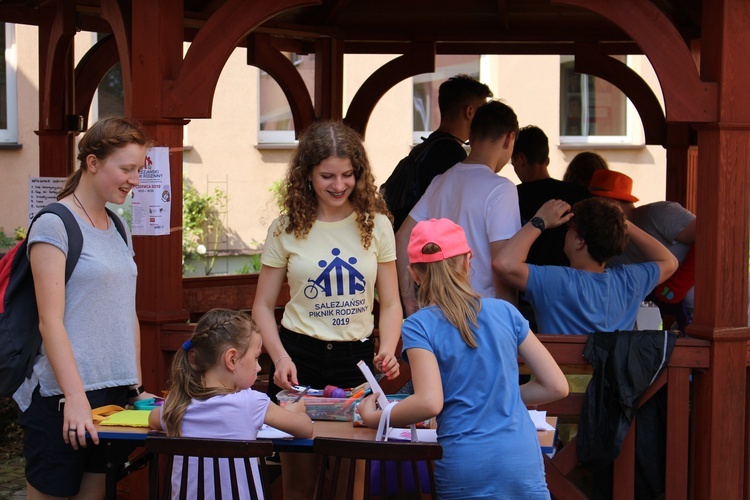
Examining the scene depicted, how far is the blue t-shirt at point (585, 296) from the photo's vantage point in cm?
495

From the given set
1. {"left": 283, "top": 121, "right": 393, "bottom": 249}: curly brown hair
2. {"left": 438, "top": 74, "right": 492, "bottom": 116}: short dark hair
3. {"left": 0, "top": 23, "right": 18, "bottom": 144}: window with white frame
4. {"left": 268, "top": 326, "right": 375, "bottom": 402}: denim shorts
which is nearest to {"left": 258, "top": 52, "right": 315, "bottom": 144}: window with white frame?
{"left": 0, "top": 23, "right": 18, "bottom": 144}: window with white frame

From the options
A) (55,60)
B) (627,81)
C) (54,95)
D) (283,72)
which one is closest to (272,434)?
(55,60)

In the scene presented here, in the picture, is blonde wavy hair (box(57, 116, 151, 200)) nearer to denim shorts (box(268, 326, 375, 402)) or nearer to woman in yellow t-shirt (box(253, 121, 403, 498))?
woman in yellow t-shirt (box(253, 121, 403, 498))

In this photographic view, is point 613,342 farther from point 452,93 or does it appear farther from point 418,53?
point 418,53

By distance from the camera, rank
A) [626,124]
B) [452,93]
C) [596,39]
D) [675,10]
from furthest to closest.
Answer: [626,124], [596,39], [675,10], [452,93]

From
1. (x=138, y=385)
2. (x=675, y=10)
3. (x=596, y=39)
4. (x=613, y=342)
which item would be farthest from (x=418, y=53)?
(x=138, y=385)

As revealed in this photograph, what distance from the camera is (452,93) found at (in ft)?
19.5

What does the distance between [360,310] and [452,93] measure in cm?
215

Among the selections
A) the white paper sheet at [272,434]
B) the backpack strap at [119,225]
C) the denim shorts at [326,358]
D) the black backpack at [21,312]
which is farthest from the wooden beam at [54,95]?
the white paper sheet at [272,434]

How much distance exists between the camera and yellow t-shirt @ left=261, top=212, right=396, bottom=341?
411cm

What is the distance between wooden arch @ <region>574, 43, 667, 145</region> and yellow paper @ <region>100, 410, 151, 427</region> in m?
5.26

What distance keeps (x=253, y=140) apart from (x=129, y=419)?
13330 millimetres

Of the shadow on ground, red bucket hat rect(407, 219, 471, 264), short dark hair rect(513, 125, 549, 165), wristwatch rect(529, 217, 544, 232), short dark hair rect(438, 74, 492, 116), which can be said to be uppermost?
short dark hair rect(438, 74, 492, 116)

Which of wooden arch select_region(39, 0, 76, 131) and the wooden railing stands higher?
wooden arch select_region(39, 0, 76, 131)
